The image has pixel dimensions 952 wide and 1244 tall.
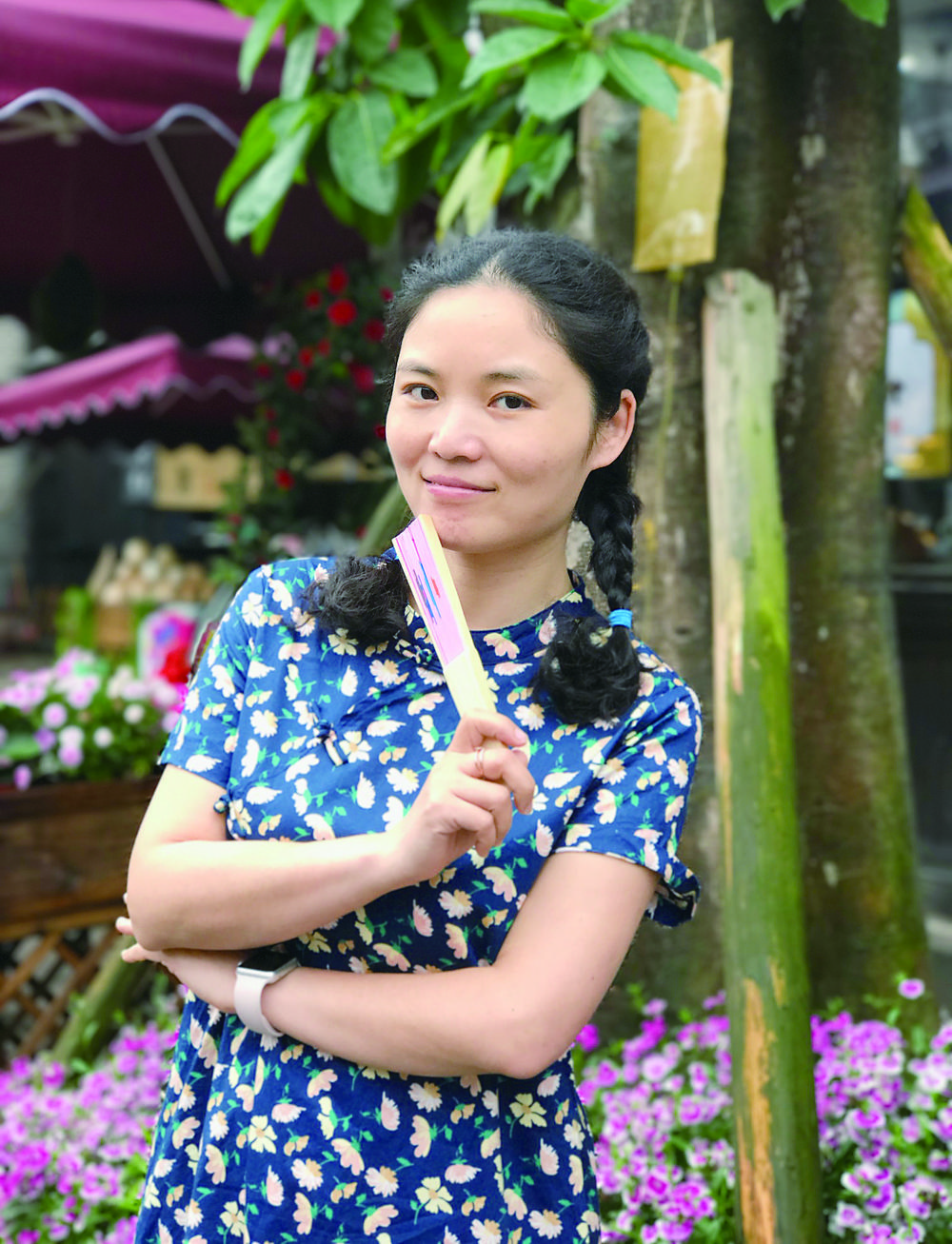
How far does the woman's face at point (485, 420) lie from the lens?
1078 millimetres

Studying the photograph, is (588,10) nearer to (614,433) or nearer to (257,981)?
(614,433)

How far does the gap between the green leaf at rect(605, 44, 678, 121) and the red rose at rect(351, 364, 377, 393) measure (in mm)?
2395

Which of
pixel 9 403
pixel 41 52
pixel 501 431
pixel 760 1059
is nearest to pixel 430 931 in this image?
pixel 501 431

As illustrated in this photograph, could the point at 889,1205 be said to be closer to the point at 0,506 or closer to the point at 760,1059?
the point at 760,1059

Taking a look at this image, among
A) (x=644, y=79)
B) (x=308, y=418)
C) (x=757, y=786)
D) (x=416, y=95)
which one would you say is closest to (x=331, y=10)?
(x=416, y=95)

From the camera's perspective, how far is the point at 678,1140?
1.89 metres

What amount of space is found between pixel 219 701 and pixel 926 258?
172cm

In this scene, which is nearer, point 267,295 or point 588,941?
point 588,941

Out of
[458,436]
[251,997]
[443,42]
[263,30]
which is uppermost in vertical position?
[443,42]

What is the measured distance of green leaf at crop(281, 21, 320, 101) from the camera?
2076 mm

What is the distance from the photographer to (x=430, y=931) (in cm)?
110

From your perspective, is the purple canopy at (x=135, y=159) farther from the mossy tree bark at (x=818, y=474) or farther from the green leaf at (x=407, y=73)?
the mossy tree bark at (x=818, y=474)

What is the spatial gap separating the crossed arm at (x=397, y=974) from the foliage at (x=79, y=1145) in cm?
109

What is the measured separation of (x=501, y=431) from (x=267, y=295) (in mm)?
3376
